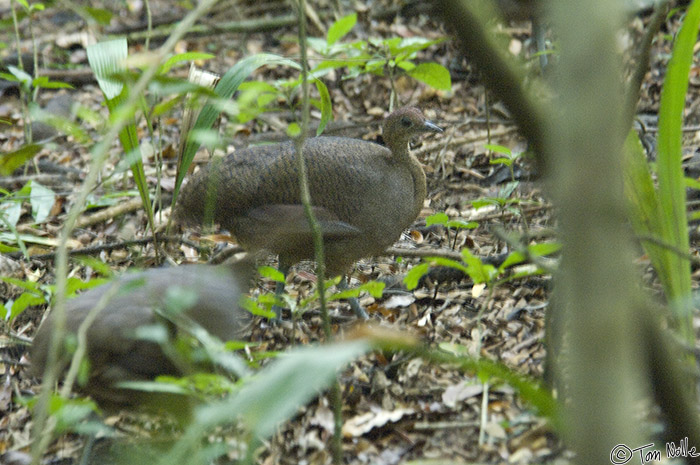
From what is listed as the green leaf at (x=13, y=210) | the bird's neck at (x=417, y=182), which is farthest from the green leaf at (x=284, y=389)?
the green leaf at (x=13, y=210)

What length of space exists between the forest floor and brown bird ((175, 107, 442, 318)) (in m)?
0.25

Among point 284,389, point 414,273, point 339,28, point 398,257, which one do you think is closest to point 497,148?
point 398,257

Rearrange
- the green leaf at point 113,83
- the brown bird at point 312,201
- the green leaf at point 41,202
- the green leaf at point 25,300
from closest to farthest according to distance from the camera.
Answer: the green leaf at point 25,300 → the green leaf at point 113,83 → the brown bird at point 312,201 → the green leaf at point 41,202

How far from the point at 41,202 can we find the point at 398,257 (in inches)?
94.9

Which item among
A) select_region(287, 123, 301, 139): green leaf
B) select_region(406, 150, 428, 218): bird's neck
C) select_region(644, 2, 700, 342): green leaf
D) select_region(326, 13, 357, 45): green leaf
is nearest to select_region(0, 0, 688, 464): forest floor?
select_region(287, 123, 301, 139): green leaf

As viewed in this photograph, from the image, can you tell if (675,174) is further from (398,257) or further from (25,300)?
(25,300)

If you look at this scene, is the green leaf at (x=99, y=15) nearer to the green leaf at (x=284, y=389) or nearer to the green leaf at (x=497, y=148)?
the green leaf at (x=284, y=389)

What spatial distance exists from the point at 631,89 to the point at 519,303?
1.96 metres

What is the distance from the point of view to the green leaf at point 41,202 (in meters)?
4.93

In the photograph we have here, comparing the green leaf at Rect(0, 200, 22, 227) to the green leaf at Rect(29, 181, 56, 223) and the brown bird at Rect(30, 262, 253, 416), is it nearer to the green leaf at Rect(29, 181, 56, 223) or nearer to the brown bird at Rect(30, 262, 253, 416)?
the green leaf at Rect(29, 181, 56, 223)

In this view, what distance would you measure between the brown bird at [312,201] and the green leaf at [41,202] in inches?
54.0

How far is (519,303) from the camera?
12.3 feet

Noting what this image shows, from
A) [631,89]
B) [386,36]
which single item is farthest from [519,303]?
[386,36]

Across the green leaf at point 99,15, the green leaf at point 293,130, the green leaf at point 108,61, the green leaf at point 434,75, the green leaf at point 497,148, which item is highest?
the green leaf at point 99,15
